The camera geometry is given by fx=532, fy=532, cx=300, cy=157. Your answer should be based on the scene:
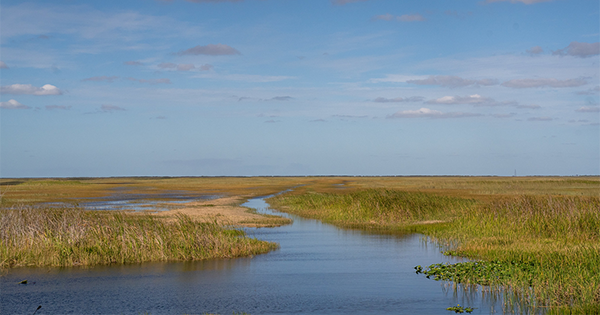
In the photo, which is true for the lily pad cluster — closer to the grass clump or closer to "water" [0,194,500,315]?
"water" [0,194,500,315]

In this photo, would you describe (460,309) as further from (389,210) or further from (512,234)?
(389,210)

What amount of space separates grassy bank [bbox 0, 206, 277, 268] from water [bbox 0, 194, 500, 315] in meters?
1.12

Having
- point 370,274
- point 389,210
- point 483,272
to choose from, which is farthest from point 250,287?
point 389,210

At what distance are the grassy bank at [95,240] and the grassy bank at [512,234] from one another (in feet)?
39.4

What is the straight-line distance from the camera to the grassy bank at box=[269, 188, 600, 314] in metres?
17.8

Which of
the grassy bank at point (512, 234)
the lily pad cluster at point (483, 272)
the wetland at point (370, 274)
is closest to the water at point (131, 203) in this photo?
the grassy bank at point (512, 234)

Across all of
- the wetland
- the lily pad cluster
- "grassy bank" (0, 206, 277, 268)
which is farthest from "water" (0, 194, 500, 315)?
"grassy bank" (0, 206, 277, 268)

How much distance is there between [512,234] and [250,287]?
17940mm

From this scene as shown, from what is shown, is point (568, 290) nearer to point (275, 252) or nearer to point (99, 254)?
point (275, 252)

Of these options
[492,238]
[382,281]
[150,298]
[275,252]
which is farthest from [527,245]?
[150,298]

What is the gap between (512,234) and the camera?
31688 mm

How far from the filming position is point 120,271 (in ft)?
80.7

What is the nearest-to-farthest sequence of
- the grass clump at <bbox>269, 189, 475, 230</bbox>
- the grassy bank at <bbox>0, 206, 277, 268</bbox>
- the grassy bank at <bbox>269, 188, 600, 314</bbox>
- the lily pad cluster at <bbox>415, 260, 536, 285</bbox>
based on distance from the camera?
the grassy bank at <bbox>269, 188, 600, 314</bbox>
the lily pad cluster at <bbox>415, 260, 536, 285</bbox>
the grassy bank at <bbox>0, 206, 277, 268</bbox>
the grass clump at <bbox>269, 189, 475, 230</bbox>

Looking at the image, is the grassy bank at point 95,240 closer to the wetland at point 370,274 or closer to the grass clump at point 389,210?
the wetland at point 370,274
